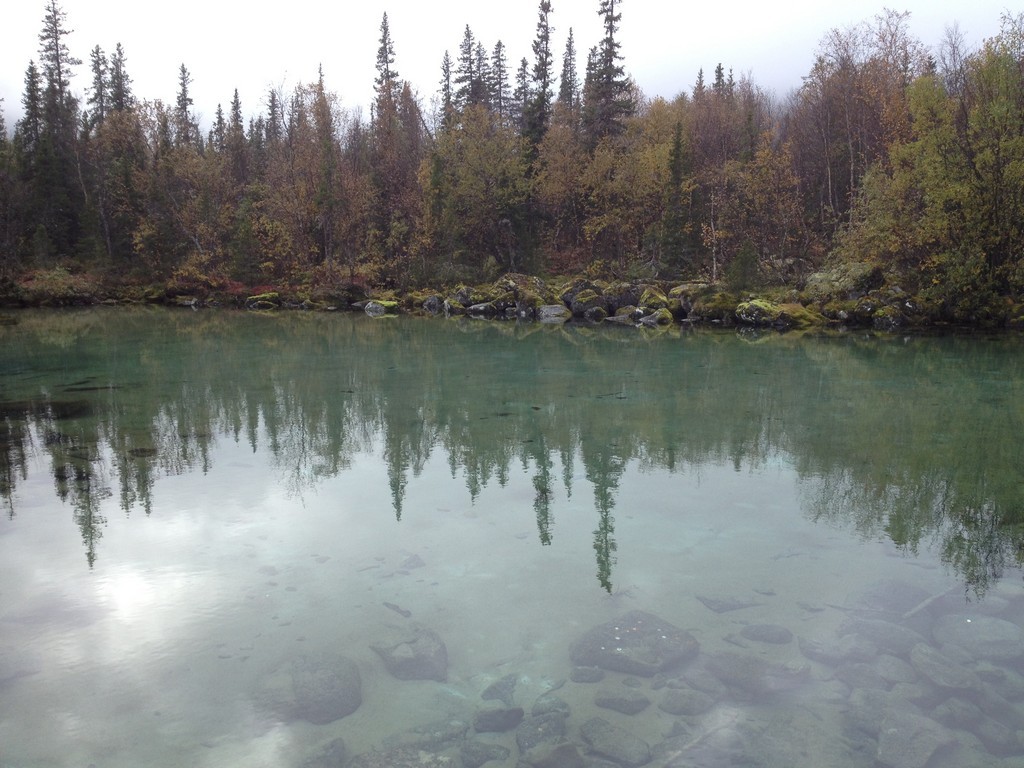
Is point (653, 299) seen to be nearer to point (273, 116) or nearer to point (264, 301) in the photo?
point (264, 301)

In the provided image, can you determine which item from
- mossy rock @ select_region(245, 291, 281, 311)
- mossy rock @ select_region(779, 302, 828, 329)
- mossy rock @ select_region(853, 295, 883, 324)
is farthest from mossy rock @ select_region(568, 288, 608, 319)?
mossy rock @ select_region(245, 291, 281, 311)

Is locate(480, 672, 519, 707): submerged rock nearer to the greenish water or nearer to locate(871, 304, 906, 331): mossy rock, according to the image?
the greenish water

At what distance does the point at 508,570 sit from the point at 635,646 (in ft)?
5.31

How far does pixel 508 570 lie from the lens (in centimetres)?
637

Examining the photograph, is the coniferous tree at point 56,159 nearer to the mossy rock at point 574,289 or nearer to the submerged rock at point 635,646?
the mossy rock at point 574,289

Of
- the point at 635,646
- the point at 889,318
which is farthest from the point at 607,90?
the point at 635,646

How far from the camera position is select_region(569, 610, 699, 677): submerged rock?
190 inches

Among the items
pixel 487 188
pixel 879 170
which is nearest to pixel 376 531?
pixel 879 170

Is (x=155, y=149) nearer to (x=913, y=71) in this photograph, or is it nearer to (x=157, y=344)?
(x=157, y=344)

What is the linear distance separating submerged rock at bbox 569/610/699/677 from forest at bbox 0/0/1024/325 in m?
28.7

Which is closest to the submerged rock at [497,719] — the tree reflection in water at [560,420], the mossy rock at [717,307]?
the tree reflection in water at [560,420]

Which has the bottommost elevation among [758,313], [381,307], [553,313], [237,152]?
[758,313]

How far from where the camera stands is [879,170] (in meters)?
30.7

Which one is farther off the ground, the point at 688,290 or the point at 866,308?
the point at 688,290
